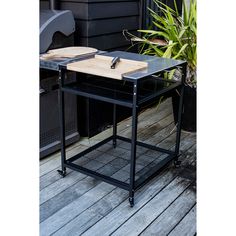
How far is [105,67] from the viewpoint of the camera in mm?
2049

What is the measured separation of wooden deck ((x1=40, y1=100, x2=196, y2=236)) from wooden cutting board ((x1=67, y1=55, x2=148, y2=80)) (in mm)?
769

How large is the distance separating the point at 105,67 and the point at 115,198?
0.80m

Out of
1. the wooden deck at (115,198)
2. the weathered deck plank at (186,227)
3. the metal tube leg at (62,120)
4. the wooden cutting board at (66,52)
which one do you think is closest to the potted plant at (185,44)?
the wooden deck at (115,198)

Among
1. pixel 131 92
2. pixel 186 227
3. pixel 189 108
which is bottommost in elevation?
pixel 186 227

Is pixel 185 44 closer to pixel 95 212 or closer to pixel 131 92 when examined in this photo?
pixel 131 92

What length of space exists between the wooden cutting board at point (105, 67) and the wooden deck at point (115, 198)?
2.52 ft

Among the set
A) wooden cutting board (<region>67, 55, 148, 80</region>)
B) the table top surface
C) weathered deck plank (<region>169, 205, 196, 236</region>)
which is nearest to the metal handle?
wooden cutting board (<region>67, 55, 148, 80</region>)

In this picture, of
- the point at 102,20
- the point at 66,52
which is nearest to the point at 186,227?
the point at 66,52

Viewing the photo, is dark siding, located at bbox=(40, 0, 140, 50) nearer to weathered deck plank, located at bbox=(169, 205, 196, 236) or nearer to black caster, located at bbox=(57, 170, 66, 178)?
black caster, located at bbox=(57, 170, 66, 178)
